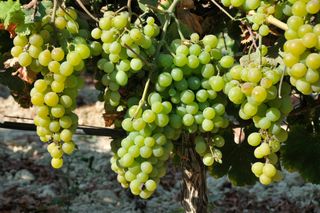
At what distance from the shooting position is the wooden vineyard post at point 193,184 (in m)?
1.62

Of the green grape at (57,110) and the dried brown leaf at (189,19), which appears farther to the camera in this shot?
the dried brown leaf at (189,19)

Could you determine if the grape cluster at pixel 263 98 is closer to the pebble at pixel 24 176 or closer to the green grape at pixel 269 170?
the green grape at pixel 269 170

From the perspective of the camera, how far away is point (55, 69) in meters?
1.06

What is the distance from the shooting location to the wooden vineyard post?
162 cm

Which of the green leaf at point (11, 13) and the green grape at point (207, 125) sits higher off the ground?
the green leaf at point (11, 13)

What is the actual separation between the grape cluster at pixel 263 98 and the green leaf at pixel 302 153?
1.80 ft

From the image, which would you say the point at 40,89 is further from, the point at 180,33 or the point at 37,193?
the point at 37,193

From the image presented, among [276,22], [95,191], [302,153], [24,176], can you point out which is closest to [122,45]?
[276,22]

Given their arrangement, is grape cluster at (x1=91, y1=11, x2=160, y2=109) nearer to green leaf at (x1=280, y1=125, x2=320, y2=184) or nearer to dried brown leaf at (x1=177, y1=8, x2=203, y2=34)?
dried brown leaf at (x1=177, y1=8, x2=203, y2=34)

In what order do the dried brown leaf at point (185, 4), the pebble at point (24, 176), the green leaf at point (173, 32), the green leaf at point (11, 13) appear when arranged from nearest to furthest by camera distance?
1. the green leaf at point (11, 13)
2. the green leaf at point (173, 32)
3. the dried brown leaf at point (185, 4)
4. the pebble at point (24, 176)

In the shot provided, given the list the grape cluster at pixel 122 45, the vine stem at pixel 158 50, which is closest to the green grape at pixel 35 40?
the grape cluster at pixel 122 45

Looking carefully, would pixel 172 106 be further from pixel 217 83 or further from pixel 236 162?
pixel 236 162

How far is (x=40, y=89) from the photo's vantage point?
1.08 m

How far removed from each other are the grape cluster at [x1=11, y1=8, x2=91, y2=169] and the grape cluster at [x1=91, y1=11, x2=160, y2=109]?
0.15ft
